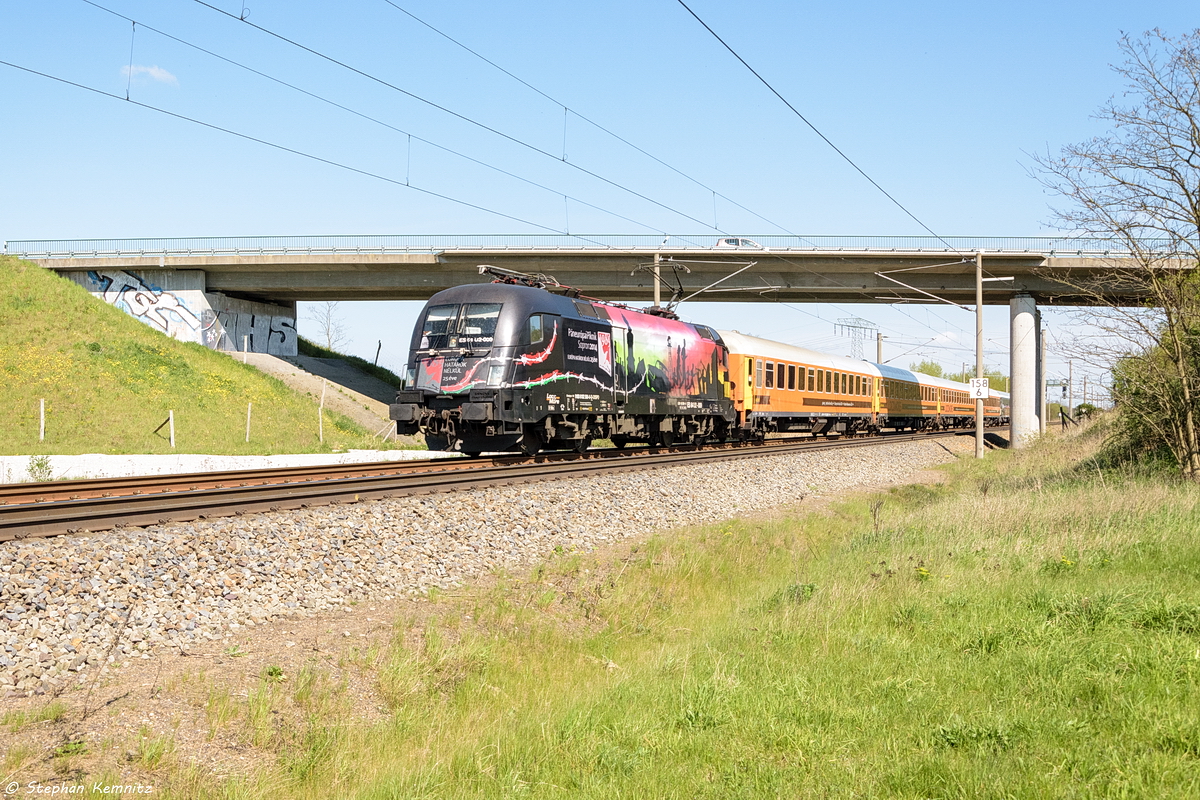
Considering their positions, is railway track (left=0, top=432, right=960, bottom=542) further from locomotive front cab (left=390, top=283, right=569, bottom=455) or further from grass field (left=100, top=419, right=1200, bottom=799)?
grass field (left=100, top=419, right=1200, bottom=799)

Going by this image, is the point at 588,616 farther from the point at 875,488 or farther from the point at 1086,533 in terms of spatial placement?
the point at 875,488

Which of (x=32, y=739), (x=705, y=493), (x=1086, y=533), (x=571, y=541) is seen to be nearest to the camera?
(x=32, y=739)

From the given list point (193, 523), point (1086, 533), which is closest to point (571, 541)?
point (193, 523)

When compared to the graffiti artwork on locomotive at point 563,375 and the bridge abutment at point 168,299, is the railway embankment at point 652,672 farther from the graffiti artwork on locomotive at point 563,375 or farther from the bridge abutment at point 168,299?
the bridge abutment at point 168,299

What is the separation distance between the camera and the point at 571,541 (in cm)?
1227

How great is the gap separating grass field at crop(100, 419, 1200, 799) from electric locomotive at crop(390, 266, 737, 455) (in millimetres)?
7005

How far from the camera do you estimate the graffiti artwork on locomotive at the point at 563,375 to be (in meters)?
17.8

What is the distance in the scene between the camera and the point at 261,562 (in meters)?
8.59

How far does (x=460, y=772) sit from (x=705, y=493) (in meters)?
12.0

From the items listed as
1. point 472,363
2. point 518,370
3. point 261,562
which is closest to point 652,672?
point 261,562

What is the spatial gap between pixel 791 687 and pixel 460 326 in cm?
1322

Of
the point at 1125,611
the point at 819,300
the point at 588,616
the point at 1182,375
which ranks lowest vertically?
the point at 588,616

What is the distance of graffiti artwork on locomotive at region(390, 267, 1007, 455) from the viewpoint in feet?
58.5

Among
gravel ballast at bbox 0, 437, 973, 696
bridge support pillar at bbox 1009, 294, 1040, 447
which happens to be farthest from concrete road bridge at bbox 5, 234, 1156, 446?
gravel ballast at bbox 0, 437, 973, 696
